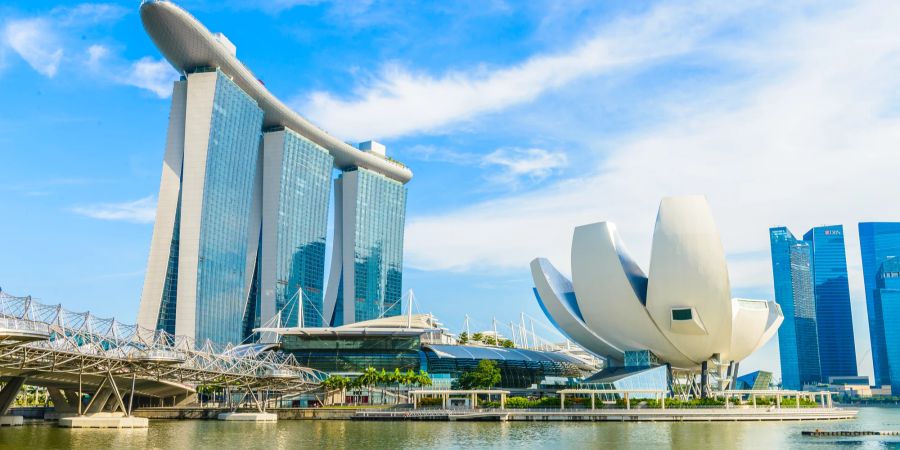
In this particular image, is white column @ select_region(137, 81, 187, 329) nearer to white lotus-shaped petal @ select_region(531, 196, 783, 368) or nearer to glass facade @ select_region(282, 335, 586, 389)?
glass facade @ select_region(282, 335, 586, 389)

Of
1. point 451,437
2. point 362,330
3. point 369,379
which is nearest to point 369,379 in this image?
point 369,379

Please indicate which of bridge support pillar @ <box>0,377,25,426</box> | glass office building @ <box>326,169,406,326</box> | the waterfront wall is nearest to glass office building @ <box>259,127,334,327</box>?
glass office building @ <box>326,169,406,326</box>

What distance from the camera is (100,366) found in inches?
2218

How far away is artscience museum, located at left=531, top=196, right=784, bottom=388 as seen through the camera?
235 ft

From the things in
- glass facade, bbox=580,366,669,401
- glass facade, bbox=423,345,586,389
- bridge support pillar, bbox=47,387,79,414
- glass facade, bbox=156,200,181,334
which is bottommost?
bridge support pillar, bbox=47,387,79,414

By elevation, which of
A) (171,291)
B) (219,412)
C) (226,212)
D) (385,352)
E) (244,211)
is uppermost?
(244,211)

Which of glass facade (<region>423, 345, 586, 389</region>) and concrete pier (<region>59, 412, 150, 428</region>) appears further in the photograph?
glass facade (<region>423, 345, 586, 389</region>)

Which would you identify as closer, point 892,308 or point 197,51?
point 197,51

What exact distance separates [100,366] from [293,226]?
218 ft

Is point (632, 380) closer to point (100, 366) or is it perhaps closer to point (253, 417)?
point (253, 417)

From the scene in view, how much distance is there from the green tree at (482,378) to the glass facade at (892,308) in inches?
5901

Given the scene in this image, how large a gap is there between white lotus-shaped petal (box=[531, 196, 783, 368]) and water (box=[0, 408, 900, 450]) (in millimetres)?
16382

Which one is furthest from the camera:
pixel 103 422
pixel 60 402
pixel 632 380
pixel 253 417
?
pixel 632 380

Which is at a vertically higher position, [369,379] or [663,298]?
[663,298]
